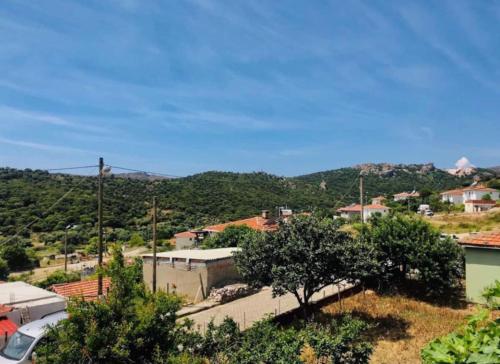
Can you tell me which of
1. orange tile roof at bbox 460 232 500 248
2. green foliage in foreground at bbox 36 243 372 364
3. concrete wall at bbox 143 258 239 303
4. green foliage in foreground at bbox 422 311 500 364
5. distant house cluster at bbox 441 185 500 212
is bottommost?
concrete wall at bbox 143 258 239 303

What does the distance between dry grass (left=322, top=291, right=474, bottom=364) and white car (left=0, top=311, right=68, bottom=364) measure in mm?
10069

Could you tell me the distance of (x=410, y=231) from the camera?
66.7 feet

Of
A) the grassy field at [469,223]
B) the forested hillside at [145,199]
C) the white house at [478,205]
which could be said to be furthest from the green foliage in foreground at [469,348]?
the white house at [478,205]

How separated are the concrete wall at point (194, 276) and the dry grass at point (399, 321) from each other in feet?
21.5

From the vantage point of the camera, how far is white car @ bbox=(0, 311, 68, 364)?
1083 centimetres

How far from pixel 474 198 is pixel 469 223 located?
122ft

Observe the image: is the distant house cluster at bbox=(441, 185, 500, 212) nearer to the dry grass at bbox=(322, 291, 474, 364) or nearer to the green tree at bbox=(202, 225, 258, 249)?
the green tree at bbox=(202, 225, 258, 249)

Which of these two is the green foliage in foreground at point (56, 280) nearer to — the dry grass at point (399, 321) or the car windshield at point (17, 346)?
the car windshield at point (17, 346)

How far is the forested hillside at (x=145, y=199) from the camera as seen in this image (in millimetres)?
70188

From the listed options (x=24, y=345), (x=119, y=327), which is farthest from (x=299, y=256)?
(x=24, y=345)

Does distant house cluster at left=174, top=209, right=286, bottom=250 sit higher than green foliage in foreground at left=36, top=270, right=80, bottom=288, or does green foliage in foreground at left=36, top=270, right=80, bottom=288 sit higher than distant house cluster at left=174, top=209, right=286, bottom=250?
distant house cluster at left=174, top=209, right=286, bottom=250

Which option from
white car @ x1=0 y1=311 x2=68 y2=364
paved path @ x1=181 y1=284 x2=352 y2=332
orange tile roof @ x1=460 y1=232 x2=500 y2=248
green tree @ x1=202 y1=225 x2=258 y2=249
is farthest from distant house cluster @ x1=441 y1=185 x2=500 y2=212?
white car @ x1=0 y1=311 x2=68 y2=364

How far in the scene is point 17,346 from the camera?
11.3 metres

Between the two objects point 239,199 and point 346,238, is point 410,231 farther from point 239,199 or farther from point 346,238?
point 239,199
